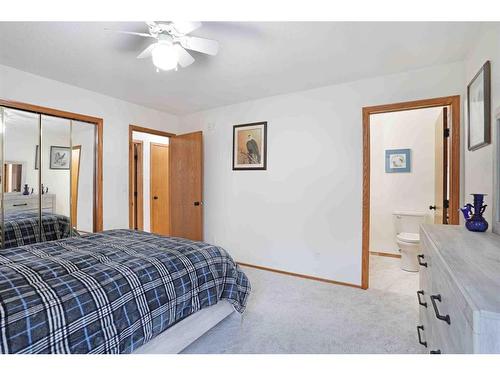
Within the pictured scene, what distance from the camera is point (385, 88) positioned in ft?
8.75

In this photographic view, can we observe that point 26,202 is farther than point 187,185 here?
No

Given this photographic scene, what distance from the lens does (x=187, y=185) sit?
3945mm

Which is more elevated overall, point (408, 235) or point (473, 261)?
point (473, 261)

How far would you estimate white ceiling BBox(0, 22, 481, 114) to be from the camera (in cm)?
185

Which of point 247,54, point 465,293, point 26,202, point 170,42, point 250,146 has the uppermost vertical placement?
point 247,54

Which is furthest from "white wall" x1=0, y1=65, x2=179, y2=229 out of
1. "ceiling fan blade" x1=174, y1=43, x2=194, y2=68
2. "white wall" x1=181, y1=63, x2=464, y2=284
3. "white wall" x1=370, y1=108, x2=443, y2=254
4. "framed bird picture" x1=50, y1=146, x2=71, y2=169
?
"white wall" x1=370, y1=108, x2=443, y2=254

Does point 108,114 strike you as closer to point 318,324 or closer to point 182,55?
point 182,55

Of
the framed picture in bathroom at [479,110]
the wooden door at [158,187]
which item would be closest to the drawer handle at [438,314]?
the framed picture in bathroom at [479,110]

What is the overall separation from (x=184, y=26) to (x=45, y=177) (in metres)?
2.40

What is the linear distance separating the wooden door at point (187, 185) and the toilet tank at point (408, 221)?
2.99 metres

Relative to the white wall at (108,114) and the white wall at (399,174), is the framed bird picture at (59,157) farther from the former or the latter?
the white wall at (399,174)

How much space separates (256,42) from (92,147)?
2.43 meters

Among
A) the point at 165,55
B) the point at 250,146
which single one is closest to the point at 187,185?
the point at 250,146
